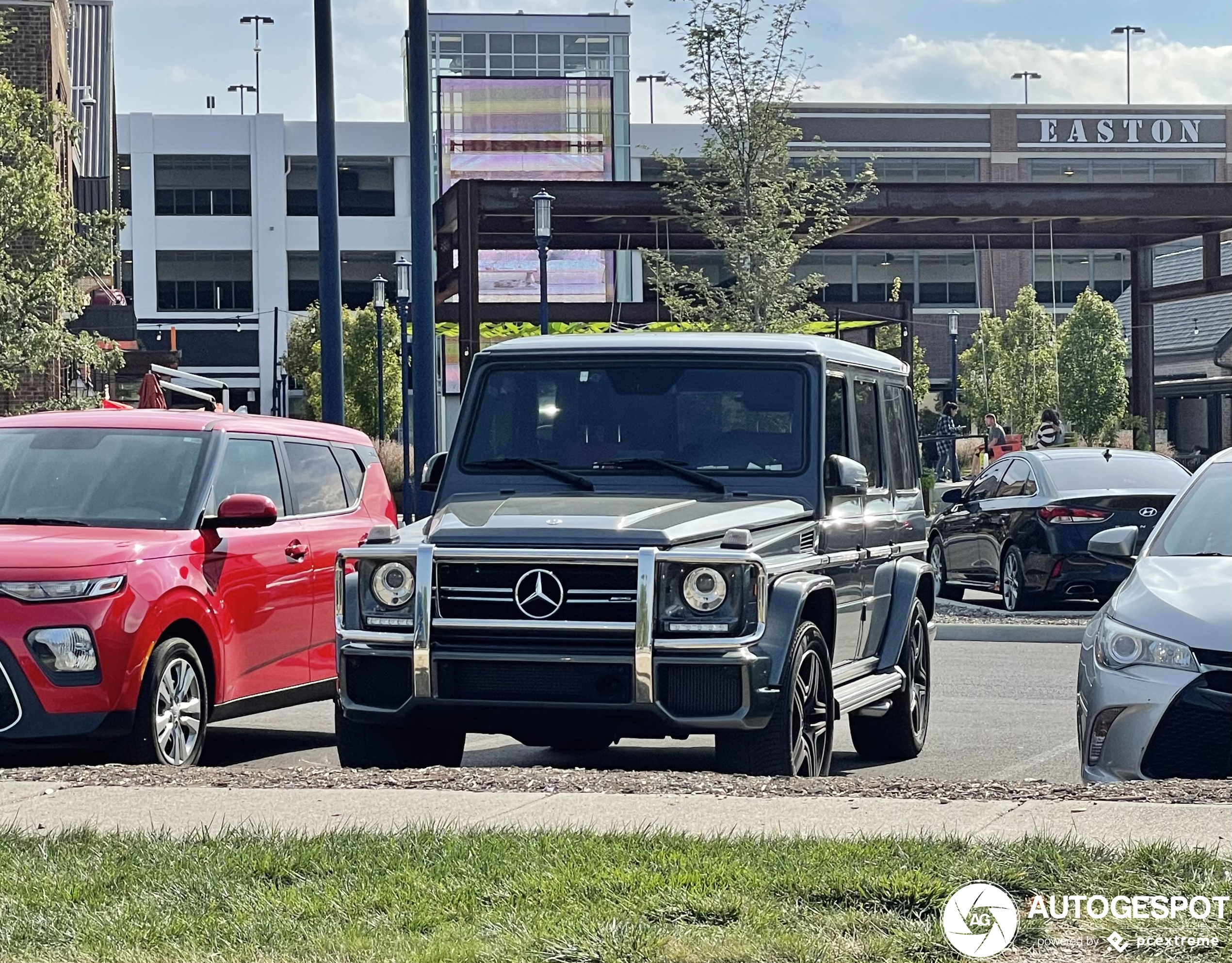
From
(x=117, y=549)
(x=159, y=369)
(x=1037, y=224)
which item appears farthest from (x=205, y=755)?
(x=159, y=369)

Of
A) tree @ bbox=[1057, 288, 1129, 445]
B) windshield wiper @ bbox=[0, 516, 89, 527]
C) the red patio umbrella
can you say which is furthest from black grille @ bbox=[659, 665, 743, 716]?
tree @ bbox=[1057, 288, 1129, 445]

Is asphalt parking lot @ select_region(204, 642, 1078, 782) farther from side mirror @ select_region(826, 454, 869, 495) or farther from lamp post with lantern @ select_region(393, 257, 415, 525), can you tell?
lamp post with lantern @ select_region(393, 257, 415, 525)

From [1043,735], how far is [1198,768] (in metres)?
3.64

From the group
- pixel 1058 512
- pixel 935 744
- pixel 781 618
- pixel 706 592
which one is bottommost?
pixel 935 744

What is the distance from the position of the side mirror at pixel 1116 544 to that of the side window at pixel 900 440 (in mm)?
1451

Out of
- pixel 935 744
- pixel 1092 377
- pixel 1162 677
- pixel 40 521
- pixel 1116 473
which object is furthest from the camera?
pixel 1092 377

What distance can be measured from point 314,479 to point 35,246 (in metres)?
17.2

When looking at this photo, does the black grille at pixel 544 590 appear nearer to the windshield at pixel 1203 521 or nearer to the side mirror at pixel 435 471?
the side mirror at pixel 435 471

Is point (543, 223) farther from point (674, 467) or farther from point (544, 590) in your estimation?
point (544, 590)

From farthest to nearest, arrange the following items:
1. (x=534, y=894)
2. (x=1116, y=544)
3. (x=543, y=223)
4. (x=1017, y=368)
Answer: (x=1017, y=368), (x=543, y=223), (x=1116, y=544), (x=534, y=894)

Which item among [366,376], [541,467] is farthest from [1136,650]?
[366,376]

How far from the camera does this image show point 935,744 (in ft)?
35.7

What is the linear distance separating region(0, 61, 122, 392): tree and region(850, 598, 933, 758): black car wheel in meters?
18.0

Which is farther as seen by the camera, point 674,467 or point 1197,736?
point 674,467
